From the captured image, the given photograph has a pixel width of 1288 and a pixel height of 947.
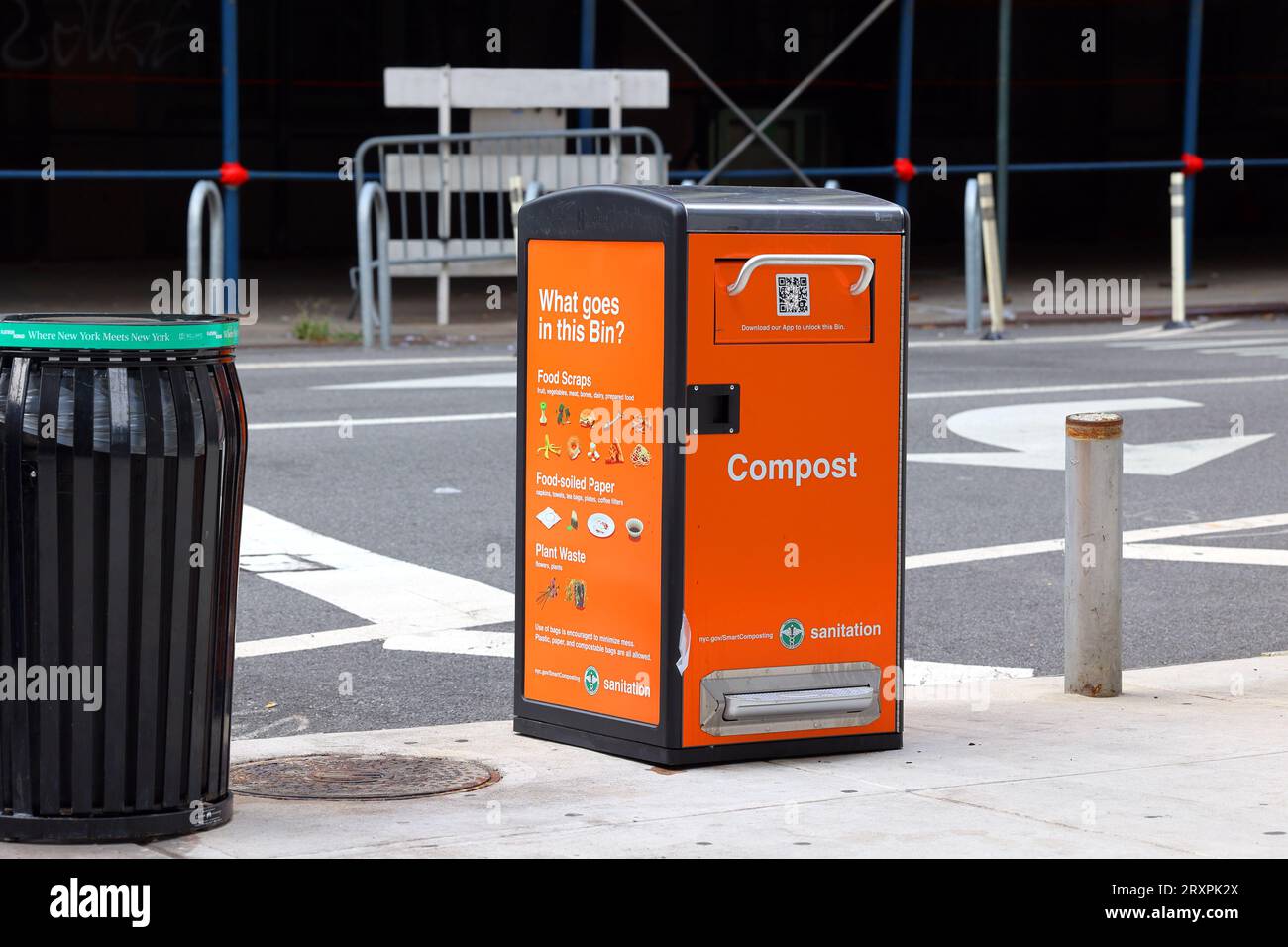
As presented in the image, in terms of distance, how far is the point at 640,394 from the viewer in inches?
207

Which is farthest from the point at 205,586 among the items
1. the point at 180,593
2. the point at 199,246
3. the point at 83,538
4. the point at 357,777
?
the point at 199,246

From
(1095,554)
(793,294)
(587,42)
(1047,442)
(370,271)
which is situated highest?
(587,42)

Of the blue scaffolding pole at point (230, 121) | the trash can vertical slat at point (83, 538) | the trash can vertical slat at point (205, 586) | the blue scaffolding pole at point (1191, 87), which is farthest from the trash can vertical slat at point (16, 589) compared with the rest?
the blue scaffolding pole at point (1191, 87)

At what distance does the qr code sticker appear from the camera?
527cm

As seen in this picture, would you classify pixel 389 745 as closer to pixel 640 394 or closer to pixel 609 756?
pixel 609 756

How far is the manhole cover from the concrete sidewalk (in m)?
0.07

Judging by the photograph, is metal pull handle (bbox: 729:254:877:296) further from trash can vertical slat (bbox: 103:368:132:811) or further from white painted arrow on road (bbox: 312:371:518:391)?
white painted arrow on road (bbox: 312:371:518:391)

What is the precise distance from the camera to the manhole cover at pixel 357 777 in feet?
16.4

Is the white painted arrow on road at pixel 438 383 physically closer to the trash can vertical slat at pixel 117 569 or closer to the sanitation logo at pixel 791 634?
the sanitation logo at pixel 791 634

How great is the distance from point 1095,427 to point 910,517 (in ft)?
11.1

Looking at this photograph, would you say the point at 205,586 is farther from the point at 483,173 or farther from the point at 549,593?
the point at 483,173

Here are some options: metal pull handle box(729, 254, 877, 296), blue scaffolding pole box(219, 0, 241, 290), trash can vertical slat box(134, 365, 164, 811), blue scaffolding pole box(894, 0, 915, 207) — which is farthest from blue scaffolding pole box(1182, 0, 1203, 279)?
trash can vertical slat box(134, 365, 164, 811)

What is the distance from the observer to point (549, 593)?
18.2 ft
